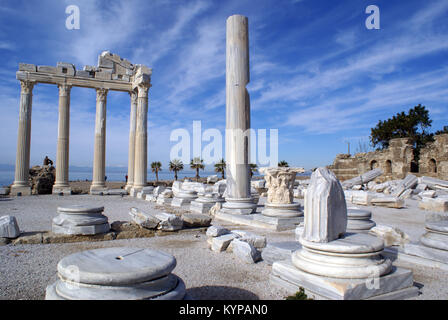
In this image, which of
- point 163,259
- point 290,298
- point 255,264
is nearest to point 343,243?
point 290,298

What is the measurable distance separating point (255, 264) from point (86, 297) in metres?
3.43

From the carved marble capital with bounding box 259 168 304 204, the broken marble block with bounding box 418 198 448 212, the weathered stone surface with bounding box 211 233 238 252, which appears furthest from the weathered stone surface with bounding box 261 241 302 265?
the broken marble block with bounding box 418 198 448 212

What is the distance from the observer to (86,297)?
2.92 metres

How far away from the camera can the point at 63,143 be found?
2147 cm

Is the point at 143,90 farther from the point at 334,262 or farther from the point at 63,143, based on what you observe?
the point at 334,262

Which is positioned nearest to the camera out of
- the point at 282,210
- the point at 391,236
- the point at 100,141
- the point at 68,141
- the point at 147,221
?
the point at 391,236

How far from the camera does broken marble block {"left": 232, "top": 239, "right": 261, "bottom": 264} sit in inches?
227

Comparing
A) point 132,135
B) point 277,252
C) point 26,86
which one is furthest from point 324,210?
point 26,86

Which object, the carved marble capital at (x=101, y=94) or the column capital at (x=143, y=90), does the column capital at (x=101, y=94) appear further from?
the column capital at (x=143, y=90)

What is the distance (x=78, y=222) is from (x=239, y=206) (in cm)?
574

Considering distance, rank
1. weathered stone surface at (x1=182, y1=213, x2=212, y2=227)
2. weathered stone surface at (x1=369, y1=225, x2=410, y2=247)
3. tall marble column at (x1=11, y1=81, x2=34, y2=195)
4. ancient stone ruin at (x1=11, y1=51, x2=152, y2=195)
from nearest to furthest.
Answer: weathered stone surface at (x1=369, y1=225, x2=410, y2=247) → weathered stone surface at (x1=182, y1=213, x2=212, y2=227) → tall marble column at (x1=11, y1=81, x2=34, y2=195) → ancient stone ruin at (x1=11, y1=51, x2=152, y2=195)

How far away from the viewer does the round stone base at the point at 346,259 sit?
12.9 feet

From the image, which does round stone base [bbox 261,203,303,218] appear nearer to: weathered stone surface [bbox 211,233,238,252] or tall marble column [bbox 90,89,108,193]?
weathered stone surface [bbox 211,233,238,252]
